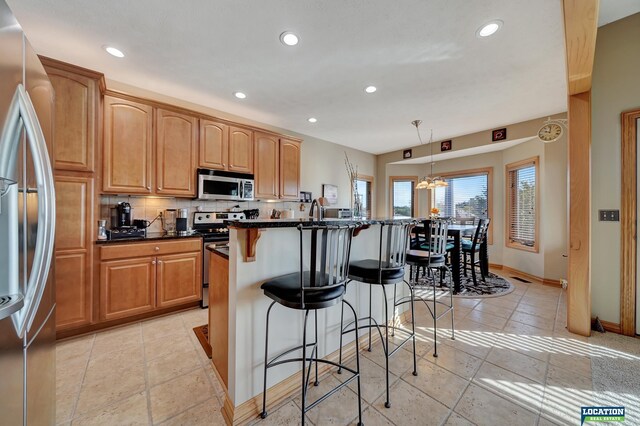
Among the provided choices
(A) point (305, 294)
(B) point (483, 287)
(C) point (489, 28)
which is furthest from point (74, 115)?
(B) point (483, 287)

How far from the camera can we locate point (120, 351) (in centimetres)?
211

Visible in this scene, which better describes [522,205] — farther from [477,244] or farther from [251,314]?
[251,314]

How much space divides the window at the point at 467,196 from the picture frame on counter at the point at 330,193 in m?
2.45

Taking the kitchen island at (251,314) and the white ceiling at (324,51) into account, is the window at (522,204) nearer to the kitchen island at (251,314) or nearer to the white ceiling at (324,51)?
the white ceiling at (324,51)

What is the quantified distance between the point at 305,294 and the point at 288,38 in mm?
2081

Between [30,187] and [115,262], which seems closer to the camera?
[30,187]

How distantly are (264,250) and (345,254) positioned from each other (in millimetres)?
492

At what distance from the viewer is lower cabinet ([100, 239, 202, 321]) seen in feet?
7.98

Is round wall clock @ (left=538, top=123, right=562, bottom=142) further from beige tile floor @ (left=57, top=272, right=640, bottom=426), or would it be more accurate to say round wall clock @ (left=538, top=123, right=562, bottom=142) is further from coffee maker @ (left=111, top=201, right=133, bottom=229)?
coffee maker @ (left=111, top=201, right=133, bottom=229)

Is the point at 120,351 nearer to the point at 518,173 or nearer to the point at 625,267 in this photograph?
the point at 625,267

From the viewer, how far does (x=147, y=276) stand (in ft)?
8.64

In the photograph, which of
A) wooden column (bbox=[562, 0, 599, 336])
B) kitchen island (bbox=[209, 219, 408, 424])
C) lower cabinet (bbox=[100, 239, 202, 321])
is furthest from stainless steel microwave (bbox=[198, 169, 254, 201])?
wooden column (bbox=[562, 0, 599, 336])

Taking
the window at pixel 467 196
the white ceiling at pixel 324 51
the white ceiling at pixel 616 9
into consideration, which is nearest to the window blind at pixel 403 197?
the window at pixel 467 196

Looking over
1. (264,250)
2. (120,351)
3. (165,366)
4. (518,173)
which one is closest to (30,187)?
(264,250)
